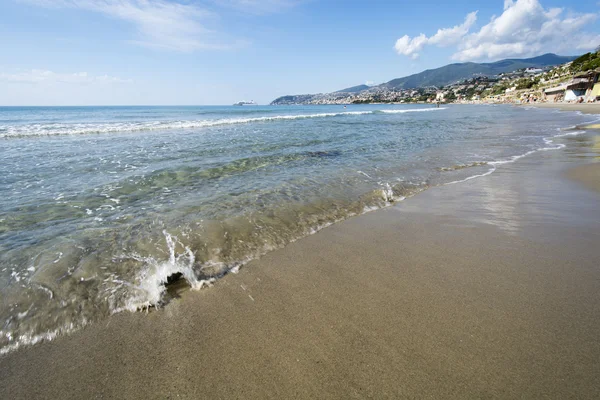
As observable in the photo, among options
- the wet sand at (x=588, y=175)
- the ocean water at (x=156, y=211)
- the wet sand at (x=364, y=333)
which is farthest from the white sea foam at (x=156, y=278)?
the wet sand at (x=588, y=175)

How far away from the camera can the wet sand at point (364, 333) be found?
7.90ft

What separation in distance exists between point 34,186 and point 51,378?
8.57m

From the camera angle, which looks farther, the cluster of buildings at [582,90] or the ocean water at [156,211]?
the cluster of buildings at [582,90]

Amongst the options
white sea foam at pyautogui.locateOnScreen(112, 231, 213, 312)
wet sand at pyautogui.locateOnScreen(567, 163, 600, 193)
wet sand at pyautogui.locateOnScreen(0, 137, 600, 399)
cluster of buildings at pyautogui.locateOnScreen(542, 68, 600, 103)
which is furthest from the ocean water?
cluster of buildings at pyautogui.locateOnScreen(542, 68, 600, 103)

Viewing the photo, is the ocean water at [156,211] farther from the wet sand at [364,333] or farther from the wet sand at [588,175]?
the wet sand at [588,175]

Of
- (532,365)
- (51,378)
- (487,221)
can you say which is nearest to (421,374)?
(532,365)

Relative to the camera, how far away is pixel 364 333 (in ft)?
9.66

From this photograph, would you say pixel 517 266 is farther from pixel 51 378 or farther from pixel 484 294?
pixel 51 378

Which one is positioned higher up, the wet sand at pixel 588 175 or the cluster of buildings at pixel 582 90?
the cluster of buildings at pixel 582 90

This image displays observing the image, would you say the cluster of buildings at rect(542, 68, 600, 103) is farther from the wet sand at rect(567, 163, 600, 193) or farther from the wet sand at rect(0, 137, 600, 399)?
the wet sand at rect(0, 137, 600, 399)

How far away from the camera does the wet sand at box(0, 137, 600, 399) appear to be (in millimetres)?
2408

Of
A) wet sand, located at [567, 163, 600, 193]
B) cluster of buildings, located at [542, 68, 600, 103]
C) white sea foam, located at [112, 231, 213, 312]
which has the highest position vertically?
cluster of buildings, located at [542, 68, 600, 103]

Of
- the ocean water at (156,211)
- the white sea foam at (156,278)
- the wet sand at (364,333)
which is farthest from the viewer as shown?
the ocean water at (156,211)

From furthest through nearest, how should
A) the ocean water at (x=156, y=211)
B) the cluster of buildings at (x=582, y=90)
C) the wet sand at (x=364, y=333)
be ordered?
1. the cluster of buildings at (x=582, y=90)
2. the ocean water at (x=156, y=211)
3. the wet sand at (x=364, y=333)
